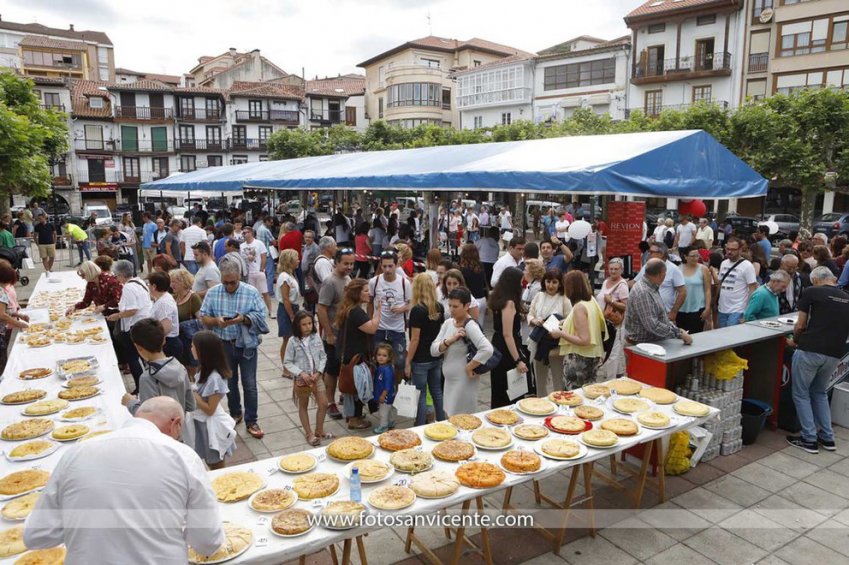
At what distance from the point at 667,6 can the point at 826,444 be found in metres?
37.3

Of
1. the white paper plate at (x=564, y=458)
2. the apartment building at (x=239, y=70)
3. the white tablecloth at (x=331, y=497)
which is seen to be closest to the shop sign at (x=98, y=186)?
the apartment building at (x=239, y=70)

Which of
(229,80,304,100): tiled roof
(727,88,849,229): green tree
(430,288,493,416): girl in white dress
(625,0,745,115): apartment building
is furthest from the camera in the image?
(229,80,304,100): tiled roof

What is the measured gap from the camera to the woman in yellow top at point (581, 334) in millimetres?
5320

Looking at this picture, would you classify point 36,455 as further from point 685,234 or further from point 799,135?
point 799,135

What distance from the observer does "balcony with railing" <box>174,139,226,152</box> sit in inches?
1871

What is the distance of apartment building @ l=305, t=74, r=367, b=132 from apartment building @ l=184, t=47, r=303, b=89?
4845 millimetres

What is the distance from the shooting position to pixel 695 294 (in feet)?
24.3

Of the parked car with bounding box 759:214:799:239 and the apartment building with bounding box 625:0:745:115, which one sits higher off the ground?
the apartment building with bounding box 625:0:745:115

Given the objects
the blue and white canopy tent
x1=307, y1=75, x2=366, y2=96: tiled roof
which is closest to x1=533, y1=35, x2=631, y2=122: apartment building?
x1=307, y1=75, x2=366, y2=96: tiled roof

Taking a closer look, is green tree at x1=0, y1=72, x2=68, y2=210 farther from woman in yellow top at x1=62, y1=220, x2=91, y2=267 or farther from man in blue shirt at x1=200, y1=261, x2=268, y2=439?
man in blue shirt at x1=200, y1=261, x2=268, y2=439

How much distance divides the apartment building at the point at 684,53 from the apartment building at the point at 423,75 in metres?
16.9

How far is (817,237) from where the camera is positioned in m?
9.68

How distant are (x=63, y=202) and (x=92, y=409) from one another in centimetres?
4511

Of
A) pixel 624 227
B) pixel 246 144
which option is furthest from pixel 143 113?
pixel 624 227
